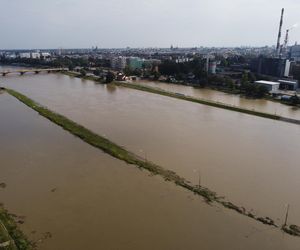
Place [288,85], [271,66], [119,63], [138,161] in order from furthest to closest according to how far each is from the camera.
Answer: [119,63] < [271,66] < [288,85] < [138,161]

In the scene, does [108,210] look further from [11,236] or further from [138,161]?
[138,161]

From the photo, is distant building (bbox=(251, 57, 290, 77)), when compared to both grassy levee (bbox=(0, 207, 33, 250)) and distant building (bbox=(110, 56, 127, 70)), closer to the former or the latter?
distant building (bbox=(110, 56, 127, 70))

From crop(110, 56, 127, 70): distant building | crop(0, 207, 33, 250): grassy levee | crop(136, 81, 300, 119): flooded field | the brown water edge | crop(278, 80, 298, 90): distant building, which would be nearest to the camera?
crop(0, 207, 33, 250): grassy levee

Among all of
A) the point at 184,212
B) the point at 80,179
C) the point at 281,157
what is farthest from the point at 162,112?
the point at 184,212

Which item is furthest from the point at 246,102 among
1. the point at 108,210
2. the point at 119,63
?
the point at 119,63

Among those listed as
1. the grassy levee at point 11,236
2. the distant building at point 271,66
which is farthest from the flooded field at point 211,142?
the distant building at point 271,66

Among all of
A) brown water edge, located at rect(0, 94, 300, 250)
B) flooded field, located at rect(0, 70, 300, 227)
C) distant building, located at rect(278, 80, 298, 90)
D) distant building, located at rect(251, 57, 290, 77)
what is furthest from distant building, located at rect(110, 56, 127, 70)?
brown water edge, located at rect(0, 94, 300, 250)
